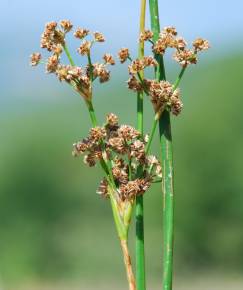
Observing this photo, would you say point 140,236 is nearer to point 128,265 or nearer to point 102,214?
point 128,265

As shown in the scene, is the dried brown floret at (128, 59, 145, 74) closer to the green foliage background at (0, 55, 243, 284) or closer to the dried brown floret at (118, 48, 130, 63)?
the dried brown floret at (118, 48, 130, 63)

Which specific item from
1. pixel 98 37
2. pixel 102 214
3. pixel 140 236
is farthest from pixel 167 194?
pixel 102 214

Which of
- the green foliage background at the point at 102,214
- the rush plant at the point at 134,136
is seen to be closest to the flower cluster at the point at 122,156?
the rush plant at the point at 134,136

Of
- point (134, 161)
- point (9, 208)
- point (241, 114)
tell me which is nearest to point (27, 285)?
Result: point (9, 208)

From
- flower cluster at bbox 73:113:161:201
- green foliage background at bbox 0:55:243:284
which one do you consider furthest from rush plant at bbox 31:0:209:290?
green foliage background at bbox 0:55:243:284

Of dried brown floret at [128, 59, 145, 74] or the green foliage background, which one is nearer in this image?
dried brown floret at [128, 59, 145, 74]

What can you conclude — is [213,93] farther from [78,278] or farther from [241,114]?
[78,278]

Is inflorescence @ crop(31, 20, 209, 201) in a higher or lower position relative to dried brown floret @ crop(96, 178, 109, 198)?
higher
